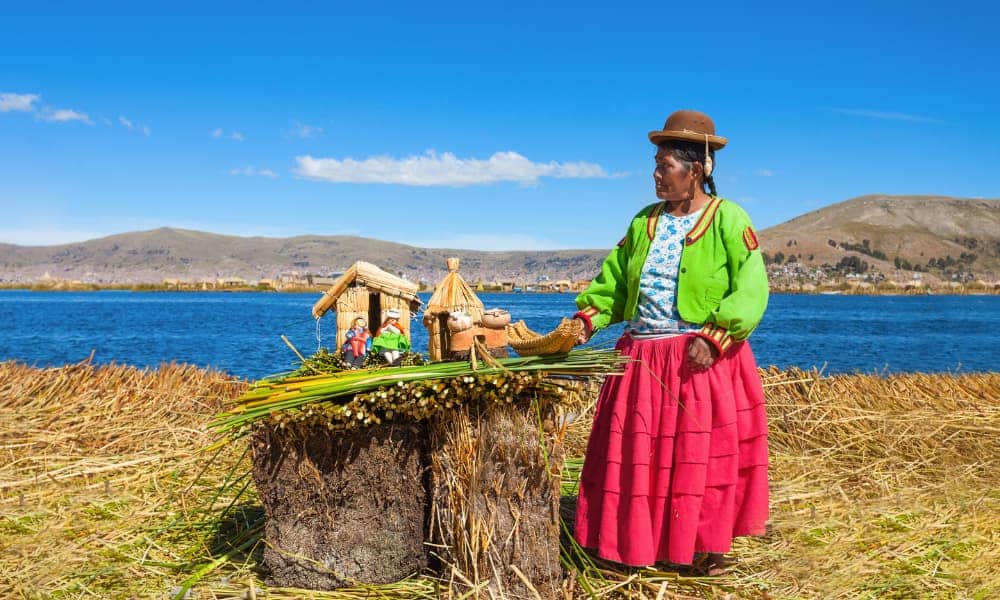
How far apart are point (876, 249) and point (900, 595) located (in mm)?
165800

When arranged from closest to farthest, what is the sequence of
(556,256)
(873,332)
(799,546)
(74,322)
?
(799,546) → (873,332) → (74,322) → (556,256)

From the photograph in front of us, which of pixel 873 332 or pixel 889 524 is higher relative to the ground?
pixel 889 524

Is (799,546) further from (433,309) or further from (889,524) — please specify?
(433,309)

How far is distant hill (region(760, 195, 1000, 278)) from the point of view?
149250mm

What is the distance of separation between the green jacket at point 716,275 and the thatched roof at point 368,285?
3.40m

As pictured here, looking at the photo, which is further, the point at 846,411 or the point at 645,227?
the point at 846,411

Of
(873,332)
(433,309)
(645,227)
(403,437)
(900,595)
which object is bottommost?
(873,332)

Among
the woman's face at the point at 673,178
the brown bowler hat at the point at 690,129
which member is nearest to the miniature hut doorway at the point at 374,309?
the woman's face at the point at 673,178

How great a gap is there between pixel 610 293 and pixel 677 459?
1032mm

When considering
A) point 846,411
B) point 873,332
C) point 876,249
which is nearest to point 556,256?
point 876,249

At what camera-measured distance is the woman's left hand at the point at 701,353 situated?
13.2 ft

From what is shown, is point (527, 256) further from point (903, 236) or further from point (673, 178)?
point (673, 178)

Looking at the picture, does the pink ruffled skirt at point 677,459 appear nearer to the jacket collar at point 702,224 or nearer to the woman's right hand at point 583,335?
the woman's right hand at point 583,335

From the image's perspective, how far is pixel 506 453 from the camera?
13.0 ft
